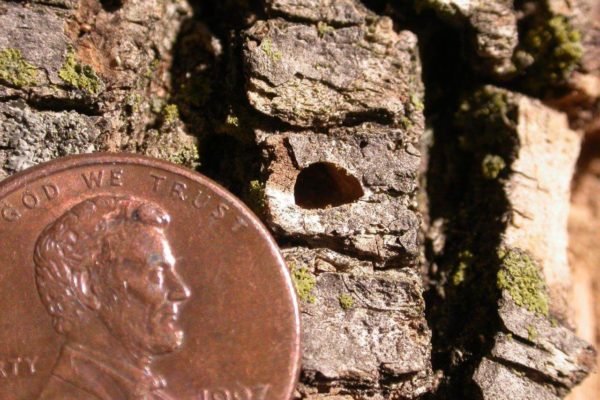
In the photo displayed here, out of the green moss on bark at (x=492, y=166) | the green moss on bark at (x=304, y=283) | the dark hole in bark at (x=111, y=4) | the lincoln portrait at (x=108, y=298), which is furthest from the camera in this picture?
the green moss on bark at (x=492, y=166)

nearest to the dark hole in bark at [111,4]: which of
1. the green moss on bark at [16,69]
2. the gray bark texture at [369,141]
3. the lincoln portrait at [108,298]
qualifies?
the gray bark texture at [369,141]

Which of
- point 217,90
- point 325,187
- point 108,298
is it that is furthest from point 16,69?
point 325,187

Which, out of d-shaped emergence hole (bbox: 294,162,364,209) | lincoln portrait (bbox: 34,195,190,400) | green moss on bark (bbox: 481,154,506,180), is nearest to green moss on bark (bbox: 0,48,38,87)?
lincoln portrait (bbox: 34,195,190,400)

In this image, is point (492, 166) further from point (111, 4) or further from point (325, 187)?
point (111, 4)

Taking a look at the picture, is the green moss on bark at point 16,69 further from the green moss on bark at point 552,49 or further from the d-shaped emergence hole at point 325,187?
the green moss on bark at point 552,49

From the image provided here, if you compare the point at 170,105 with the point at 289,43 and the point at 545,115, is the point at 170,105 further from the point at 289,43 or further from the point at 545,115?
the point at 545,115

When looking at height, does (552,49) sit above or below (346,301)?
above
